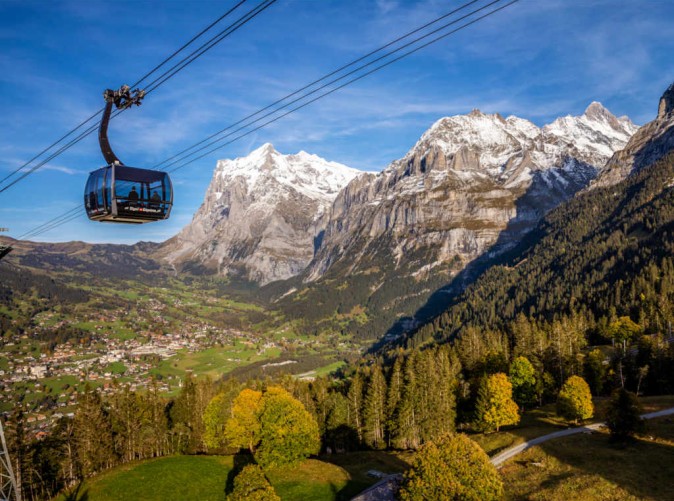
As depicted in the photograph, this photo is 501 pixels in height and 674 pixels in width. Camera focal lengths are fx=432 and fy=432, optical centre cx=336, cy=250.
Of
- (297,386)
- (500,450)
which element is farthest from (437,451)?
(297,386)

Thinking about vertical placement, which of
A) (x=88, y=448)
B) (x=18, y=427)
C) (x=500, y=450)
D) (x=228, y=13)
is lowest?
(x=500, y=450)

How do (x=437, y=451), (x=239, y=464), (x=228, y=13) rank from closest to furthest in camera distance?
(x=228, y=13) < (x=437, y=451) < (x=239, y=464)

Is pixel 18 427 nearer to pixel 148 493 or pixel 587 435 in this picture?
pixel 148 493

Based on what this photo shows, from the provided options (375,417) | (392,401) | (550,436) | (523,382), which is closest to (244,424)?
(375,417)

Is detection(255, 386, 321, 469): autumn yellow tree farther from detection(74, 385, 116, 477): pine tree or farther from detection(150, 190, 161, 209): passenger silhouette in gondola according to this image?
detection(150, 190, 161, 209): passenger silhouette in gondola

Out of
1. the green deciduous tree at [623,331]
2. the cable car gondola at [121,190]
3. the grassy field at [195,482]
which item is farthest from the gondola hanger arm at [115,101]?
the green deciduous tree at [623,331]

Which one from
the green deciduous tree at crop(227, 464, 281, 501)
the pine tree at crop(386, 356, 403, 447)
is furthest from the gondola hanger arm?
the pine tree at crop(386, 356, 403, 447)

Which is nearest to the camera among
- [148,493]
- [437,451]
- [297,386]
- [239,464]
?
[437,451]

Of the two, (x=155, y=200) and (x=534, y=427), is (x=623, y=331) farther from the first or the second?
(x=155, y=200)
